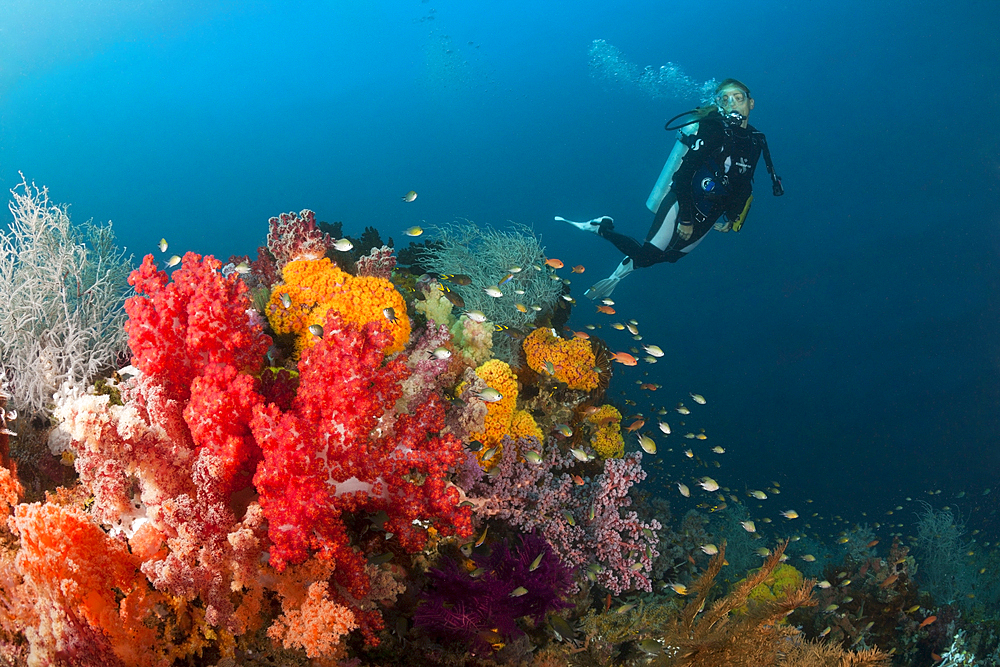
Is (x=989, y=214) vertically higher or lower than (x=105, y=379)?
higher

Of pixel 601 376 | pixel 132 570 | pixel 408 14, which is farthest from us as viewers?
pixel 408 14

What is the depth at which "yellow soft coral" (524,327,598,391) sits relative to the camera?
5.97 meters

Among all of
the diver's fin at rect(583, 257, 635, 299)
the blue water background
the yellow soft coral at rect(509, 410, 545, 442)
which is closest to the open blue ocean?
the blue water background

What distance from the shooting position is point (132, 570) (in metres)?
2.49

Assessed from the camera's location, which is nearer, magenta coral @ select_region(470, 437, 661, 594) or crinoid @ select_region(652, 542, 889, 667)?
crinoid @ select_region(652, 542, 889, 667)

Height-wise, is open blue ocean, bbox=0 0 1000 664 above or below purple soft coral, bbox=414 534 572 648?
above

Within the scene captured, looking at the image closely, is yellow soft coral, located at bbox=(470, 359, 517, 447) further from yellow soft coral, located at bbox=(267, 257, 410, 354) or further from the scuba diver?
the scuba diver

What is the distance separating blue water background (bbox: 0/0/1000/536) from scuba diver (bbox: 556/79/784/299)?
1071 inches

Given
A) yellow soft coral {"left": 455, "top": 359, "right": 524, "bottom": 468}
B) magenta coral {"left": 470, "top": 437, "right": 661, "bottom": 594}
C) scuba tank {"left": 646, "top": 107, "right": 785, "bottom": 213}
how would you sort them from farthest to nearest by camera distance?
scuba tank {"left": 646, "top": 107, "right": 785, "bottom": 213}, yellow soft coral {"left": 455, "top": 359, "right": 524, "bottom": 468}, magenta coral {"left": 470, "top": 437, "right": 661, "bottom": 594}

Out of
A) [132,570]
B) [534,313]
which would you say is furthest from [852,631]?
[132,570]

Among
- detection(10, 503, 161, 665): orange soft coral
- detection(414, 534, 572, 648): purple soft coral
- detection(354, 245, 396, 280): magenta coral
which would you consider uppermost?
detection(354, 245, 396, 280): magenta coral

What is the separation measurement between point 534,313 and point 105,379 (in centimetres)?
493

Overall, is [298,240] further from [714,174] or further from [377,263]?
[714,174]

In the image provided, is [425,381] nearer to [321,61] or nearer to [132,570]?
[132,570]
